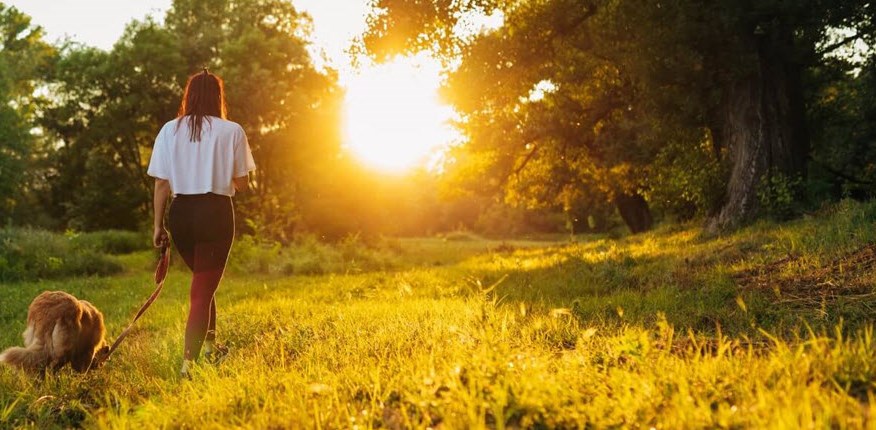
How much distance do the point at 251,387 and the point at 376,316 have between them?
2.83 m

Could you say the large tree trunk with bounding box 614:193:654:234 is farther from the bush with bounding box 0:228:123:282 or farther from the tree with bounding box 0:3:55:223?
the tree with bounding box 0:3:55:223

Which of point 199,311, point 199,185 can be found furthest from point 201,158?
point 199,311

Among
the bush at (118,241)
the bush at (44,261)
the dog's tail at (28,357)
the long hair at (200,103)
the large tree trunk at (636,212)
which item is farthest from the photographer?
the large tree trunk at (636,212)

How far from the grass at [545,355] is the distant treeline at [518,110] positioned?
3698 mm

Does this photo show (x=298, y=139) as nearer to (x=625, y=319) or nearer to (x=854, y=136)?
(x=854, y=136)

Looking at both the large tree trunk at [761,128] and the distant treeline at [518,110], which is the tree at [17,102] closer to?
the distant treeline at [518,110]

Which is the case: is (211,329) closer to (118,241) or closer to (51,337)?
(51,337)

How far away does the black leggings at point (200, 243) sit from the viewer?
181 inches

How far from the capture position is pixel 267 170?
113ft

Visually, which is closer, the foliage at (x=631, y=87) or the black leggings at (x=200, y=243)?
the black leggings at (x=200, y=243)

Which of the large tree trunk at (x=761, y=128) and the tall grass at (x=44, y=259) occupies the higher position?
the large tree trunk at (x=761, y=128)

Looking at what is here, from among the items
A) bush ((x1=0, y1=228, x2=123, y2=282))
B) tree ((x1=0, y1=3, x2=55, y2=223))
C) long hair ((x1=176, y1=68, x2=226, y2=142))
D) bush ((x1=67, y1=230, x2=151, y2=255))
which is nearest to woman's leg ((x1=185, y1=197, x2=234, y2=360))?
long hair ((x1=176, y1=68, x2=226, y2=142))

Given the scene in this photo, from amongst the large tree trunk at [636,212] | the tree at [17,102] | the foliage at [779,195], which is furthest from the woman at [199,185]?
the tree at [17,102]

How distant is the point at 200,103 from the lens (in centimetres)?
476
